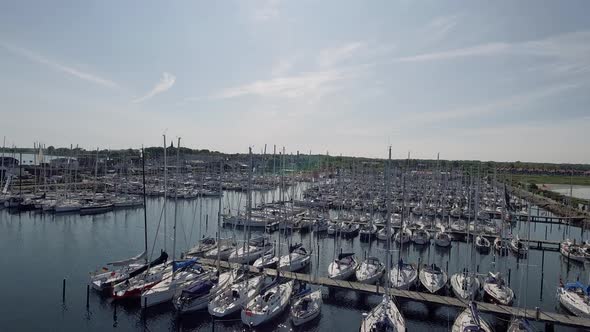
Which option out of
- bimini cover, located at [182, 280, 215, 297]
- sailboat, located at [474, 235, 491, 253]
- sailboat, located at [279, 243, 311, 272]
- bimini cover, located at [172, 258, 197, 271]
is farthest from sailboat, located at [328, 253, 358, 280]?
sailboat, located at [474, 235, 491, 253]

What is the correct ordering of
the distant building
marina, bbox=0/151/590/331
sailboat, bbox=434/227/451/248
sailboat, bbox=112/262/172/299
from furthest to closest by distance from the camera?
1. the distant building
2. sailboat, bbox=434/227/451/248
3. sailboat, bbox=112/262/172/299
4. marina, bbox=0/151/590/331

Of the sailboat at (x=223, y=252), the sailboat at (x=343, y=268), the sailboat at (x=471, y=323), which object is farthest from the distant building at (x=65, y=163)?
the sailboat at (x=471, y=323)

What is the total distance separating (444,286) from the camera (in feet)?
105

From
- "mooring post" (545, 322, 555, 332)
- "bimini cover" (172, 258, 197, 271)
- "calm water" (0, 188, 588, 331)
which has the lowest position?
"calm water" (0, 188, 588, 331)

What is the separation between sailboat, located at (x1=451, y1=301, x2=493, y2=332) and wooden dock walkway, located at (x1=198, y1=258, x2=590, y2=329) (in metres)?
1.91

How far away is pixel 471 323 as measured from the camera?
76.3 ft

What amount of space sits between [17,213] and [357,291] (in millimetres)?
62090

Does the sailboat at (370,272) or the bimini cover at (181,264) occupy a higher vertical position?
the bimini cover at (181,264)

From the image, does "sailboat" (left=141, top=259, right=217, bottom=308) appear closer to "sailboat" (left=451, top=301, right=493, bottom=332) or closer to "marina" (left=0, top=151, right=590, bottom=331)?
"marina" (left=0, top=151, right=590, bottom=331)

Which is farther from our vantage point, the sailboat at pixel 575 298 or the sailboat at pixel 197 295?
the sailboat at pixel 575 298

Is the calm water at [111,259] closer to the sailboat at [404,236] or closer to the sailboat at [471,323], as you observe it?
the sailboat at [404,236]

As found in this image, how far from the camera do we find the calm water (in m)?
26.2

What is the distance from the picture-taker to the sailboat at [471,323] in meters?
22.5

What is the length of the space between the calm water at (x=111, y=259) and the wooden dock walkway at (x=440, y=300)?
1141 mm
